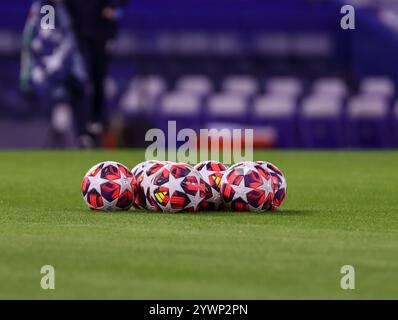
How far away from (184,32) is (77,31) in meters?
5.43

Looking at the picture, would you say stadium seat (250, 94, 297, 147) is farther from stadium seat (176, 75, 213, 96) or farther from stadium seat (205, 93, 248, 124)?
stadium seat (176, 75, 213, 96)

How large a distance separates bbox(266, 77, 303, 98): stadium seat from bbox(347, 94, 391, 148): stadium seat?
178cm

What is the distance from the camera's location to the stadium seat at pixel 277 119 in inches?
1441

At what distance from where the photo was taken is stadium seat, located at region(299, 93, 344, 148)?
121ft

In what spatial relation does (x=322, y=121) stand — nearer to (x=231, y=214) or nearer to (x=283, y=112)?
(x=283, y=112)

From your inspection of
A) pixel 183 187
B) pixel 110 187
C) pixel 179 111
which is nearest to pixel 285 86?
pixel 179 111

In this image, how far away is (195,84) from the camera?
38.2m

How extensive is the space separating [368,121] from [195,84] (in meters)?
5.48

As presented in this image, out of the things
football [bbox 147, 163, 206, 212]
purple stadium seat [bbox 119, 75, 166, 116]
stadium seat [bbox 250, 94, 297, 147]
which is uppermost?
purple stadium seat [bbox 119, 75, 166, 116]

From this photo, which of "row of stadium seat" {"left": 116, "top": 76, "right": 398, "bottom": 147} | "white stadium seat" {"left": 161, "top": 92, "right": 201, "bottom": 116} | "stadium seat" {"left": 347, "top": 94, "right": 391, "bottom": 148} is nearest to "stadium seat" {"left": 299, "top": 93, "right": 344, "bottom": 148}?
"row of stadium seat" {"left": 116, "top": 76, "right": 398, "bottom": 147}

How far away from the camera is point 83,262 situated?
9125 mm

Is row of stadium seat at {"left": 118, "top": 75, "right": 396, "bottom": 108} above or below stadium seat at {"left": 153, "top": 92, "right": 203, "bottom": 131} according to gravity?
above

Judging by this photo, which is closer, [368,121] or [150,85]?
[368,121]

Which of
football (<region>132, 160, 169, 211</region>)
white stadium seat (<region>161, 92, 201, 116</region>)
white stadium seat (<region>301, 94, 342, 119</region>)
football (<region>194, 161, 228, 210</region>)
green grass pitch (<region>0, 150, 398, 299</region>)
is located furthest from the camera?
white stadium seat (<region>301, 94, 342, 119</region>)
